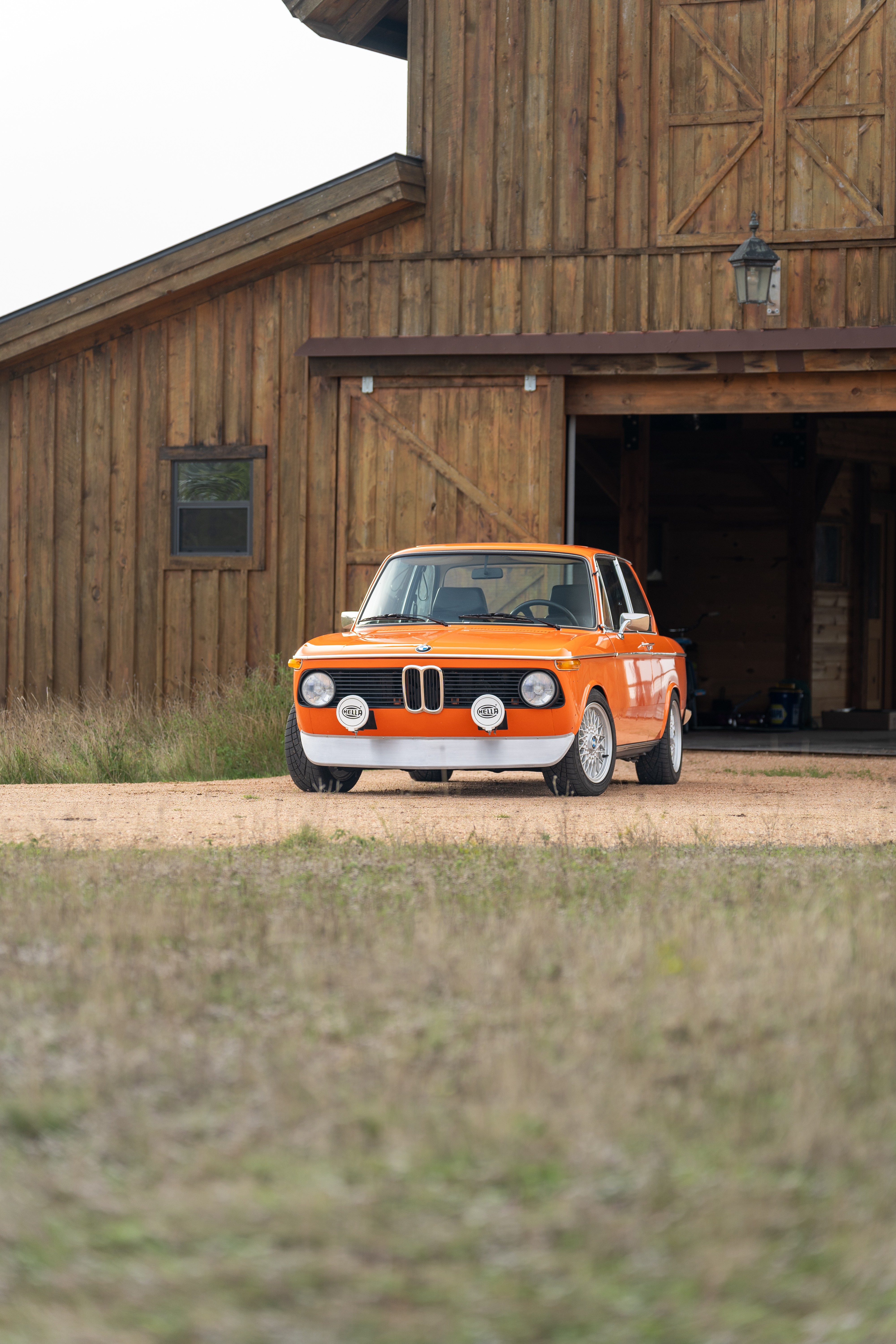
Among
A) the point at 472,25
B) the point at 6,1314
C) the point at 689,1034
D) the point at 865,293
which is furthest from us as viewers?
the point at 472,25

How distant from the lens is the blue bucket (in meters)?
20.0

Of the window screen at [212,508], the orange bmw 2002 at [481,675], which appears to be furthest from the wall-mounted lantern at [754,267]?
the window screen at [212,508]

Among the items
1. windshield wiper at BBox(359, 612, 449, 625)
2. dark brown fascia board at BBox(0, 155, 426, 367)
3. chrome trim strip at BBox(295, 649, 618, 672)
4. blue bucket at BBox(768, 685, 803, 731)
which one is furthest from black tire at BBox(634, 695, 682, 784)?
blue bucket at BBox(768, 685, 803, 731)

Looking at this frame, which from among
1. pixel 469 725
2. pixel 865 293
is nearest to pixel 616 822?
pixel 469 725

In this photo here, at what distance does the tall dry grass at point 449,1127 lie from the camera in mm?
2510

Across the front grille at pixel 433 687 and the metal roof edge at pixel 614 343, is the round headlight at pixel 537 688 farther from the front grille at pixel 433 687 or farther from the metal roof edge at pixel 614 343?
the metal roof edge at pixel 614 343

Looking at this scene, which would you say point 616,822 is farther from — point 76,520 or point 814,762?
point 76,520

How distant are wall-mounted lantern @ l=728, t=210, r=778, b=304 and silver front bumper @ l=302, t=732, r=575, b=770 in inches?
220

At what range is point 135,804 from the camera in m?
9.59

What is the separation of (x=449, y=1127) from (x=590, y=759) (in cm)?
702

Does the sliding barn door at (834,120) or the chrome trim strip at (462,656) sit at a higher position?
the sliding barn door at (834,120)

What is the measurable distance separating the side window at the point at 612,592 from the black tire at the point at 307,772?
202 cm

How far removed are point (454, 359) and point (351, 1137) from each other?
491 inches

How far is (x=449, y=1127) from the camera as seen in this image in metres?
3.09
